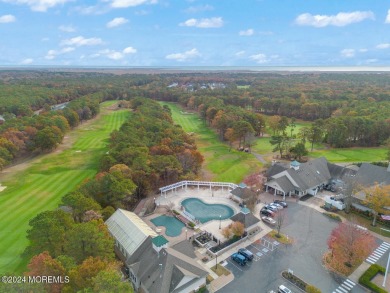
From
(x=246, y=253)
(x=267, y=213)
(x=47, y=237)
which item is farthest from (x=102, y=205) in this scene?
(x=267, y=213)

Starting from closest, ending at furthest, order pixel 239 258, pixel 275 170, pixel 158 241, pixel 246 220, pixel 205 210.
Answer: pixel 158 241 → pixel 239 258 → pixel 246 220 → pixel 205 210 → pixel 275 170

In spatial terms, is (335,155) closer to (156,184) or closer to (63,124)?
(156,184)

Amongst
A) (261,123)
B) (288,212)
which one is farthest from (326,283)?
(261,123)

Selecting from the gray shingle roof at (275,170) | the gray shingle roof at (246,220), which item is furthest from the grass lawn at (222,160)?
the gray shingle roof at (246,220)

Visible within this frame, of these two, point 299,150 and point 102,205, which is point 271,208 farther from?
point 102,205

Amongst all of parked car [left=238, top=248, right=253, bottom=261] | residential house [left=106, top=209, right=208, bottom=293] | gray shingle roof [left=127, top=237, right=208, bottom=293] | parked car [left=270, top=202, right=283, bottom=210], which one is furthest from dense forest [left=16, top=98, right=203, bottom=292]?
parked car [left=270, top=202, right=283, bottom=210]

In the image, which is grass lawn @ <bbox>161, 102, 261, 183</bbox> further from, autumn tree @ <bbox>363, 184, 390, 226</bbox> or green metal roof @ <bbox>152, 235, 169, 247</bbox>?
green metal roof @ <bbox>152, 235, 169, 247</bbox>
